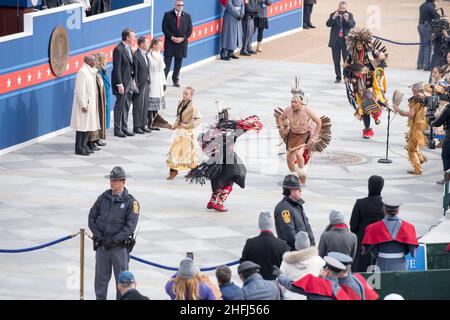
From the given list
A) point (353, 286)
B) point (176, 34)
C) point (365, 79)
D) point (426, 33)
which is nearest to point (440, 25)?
point (426, 33)

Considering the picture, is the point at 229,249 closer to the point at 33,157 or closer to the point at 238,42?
the point at 33,157

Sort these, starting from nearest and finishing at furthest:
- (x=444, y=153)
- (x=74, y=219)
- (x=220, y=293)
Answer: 1. (x=220, y=293)
2. (x=74, y=219)
3. (x=444, y=153)

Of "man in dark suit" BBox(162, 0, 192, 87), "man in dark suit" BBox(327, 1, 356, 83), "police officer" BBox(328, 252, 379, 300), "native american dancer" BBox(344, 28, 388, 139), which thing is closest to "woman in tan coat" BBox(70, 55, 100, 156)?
"native american dancer" BBox(344, 28, 388, 139)

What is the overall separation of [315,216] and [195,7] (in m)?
13.0

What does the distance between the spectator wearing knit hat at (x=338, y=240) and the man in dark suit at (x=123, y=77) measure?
10.1 m

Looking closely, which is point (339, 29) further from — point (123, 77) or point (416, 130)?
point (416, 130)

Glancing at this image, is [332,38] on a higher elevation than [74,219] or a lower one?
higher

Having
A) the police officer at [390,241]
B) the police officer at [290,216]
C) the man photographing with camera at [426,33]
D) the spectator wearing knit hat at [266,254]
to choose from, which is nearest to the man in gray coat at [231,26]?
the man photographing with camera at [426,33]

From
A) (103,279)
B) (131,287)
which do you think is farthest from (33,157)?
(131,287)

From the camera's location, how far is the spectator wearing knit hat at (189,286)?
1241cm

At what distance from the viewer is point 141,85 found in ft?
81.0

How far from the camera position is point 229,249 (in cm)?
1792

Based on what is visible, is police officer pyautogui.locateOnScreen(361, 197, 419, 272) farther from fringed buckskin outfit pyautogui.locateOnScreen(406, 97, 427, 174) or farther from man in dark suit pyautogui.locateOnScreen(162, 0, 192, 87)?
man in dark suit pyautogui.locateOnScreen(162, 0, 192, 87)

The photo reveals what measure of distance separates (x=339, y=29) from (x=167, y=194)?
464 inches
